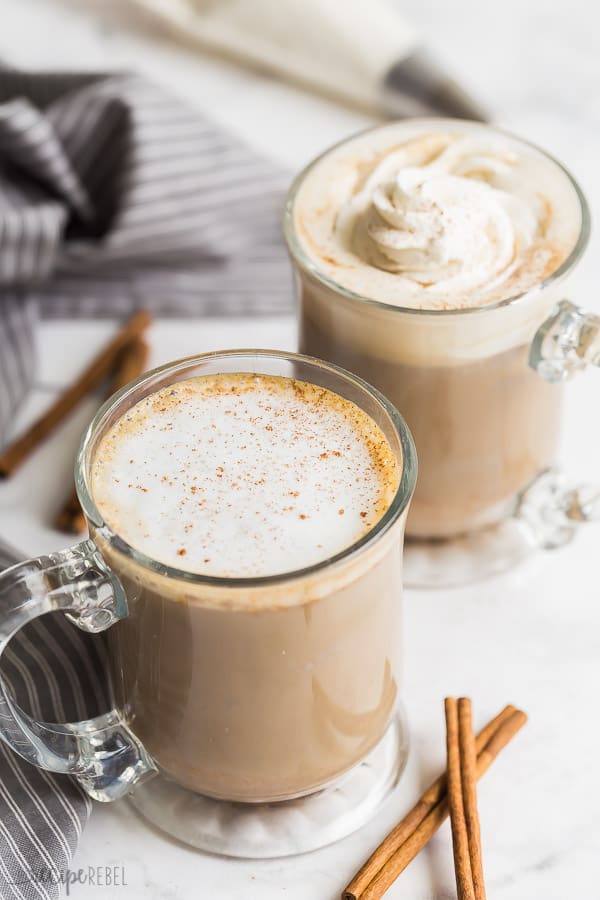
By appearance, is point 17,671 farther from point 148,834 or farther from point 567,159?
point 567,159

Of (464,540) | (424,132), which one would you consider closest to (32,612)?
(464,540)

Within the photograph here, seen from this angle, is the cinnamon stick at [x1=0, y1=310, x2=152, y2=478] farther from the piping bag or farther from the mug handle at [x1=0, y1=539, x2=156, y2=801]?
the piping bag

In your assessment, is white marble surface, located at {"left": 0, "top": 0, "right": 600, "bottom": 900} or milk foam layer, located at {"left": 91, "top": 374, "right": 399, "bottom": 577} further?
white marble surface, located at {"left": 0, "top": 0, "right": 600, "bottom": 900}

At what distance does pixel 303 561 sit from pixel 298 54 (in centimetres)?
120

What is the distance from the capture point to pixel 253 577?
750 mm

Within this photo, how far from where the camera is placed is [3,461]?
4.07 ft

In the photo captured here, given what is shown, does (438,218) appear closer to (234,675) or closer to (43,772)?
(234,675)

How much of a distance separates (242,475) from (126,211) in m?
0.73

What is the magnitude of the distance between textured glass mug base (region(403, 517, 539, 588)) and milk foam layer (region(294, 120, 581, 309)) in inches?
11.6

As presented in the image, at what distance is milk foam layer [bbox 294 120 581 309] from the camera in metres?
0.99

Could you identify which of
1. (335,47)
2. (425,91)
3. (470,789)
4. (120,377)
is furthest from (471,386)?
(335,47)

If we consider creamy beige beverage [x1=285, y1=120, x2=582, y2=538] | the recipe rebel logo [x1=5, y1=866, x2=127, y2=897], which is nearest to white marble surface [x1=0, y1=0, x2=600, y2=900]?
the recipe rebel logo [x1=5, y1=866, x2=127, y2=897]

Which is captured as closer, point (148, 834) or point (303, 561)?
point (303, 561)

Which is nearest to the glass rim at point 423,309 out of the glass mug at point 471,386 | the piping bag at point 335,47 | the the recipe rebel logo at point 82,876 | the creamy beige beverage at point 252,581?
the glass mug at point 471,386
